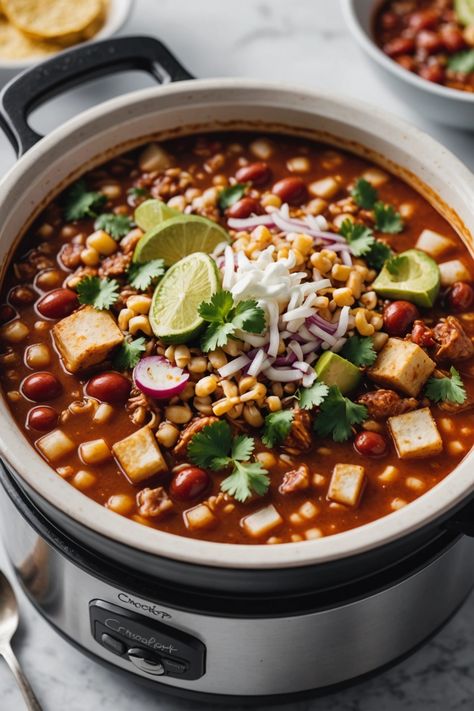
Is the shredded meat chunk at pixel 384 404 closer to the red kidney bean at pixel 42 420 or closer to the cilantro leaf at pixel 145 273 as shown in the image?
the cilantro leaf at pixel 145 273

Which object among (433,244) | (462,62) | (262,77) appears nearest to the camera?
(433,244)

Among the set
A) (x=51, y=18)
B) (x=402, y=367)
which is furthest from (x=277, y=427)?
(x=51, y=18)

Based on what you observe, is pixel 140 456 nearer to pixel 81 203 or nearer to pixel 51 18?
pixel 81 203

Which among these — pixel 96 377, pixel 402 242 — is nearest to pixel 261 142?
pixel 402 242

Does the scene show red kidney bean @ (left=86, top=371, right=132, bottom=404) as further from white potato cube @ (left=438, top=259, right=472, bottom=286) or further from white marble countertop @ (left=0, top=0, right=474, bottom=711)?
white potato cube @ (left=438, top=259, right=472, bottom=286)

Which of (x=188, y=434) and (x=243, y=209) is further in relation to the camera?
(x=243, y=209)

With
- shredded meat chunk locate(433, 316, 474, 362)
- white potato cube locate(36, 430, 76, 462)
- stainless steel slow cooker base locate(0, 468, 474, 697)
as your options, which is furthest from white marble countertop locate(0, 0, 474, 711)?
shredded meat chunk locate(433, 316, 474, 362)

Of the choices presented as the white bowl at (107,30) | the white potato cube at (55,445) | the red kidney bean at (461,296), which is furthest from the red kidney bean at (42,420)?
the white bowl at (107,30)
